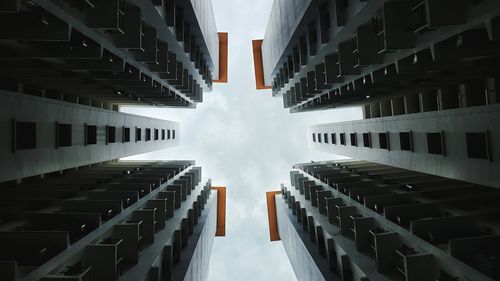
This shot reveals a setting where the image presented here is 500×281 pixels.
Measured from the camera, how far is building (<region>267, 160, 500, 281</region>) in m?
14.9

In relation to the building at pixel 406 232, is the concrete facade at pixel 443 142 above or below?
above

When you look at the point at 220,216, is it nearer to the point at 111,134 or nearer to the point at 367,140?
the point at 367,140

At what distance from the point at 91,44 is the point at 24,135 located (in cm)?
522

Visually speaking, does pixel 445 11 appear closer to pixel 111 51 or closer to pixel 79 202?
pixel 111 51

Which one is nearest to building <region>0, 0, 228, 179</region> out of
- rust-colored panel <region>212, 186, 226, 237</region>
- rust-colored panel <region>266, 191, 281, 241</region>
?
rust-colored panel <region>212, 186, 226, 237</region>

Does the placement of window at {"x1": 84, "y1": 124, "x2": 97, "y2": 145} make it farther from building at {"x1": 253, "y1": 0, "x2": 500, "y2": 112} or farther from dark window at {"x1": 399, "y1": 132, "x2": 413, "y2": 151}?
dark window at {"x1": 399, "y1": 132, "x2": 413, "y2": 151}

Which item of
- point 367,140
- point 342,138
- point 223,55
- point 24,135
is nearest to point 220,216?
point 223,55

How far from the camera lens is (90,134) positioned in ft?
66.9

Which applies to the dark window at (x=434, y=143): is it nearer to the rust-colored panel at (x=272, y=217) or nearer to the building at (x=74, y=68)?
the building at (x=74, y=68)

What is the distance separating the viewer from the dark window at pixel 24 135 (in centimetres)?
1288

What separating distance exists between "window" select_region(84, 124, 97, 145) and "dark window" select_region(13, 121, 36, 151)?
5.56 metres

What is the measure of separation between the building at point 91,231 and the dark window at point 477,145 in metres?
15.7

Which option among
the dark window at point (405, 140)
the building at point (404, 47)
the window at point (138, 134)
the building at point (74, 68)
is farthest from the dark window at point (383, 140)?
the window at point (138, 134)

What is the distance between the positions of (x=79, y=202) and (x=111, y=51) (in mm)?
9015
